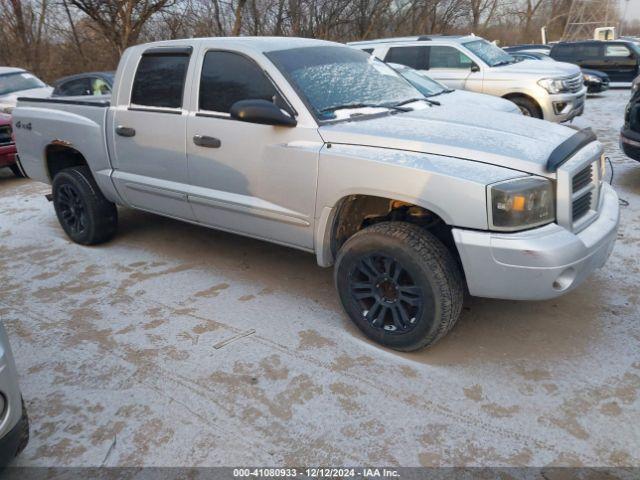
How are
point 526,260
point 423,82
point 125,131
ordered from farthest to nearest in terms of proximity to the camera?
1. point 423,82
2. point 125,131
3. point 526,260

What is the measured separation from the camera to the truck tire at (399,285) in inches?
115

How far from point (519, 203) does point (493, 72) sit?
7173 mm

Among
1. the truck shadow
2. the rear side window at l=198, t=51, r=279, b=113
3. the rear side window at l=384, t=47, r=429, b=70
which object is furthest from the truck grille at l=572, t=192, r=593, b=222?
the rear side window at l=384, t=47, r=429, b=70

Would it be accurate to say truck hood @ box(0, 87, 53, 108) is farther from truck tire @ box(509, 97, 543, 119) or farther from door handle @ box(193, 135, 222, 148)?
truck tire @ box(509, 97, 543, 119)

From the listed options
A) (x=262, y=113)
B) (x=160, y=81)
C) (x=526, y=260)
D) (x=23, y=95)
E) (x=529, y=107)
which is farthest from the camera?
(x=23, y=95)

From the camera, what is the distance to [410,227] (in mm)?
3062

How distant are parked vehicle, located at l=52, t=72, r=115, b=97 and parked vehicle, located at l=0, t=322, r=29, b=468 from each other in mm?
9294

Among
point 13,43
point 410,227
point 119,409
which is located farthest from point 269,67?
point 13,43

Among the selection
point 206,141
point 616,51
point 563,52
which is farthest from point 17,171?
point 616,51

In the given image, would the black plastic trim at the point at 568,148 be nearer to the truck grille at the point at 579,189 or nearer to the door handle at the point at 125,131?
the truck grille at the point at 579,189

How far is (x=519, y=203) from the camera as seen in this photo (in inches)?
105

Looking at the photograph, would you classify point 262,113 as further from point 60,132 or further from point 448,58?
point 448,58

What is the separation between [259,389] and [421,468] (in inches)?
38.4

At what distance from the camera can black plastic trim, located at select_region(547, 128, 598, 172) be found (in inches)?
110
